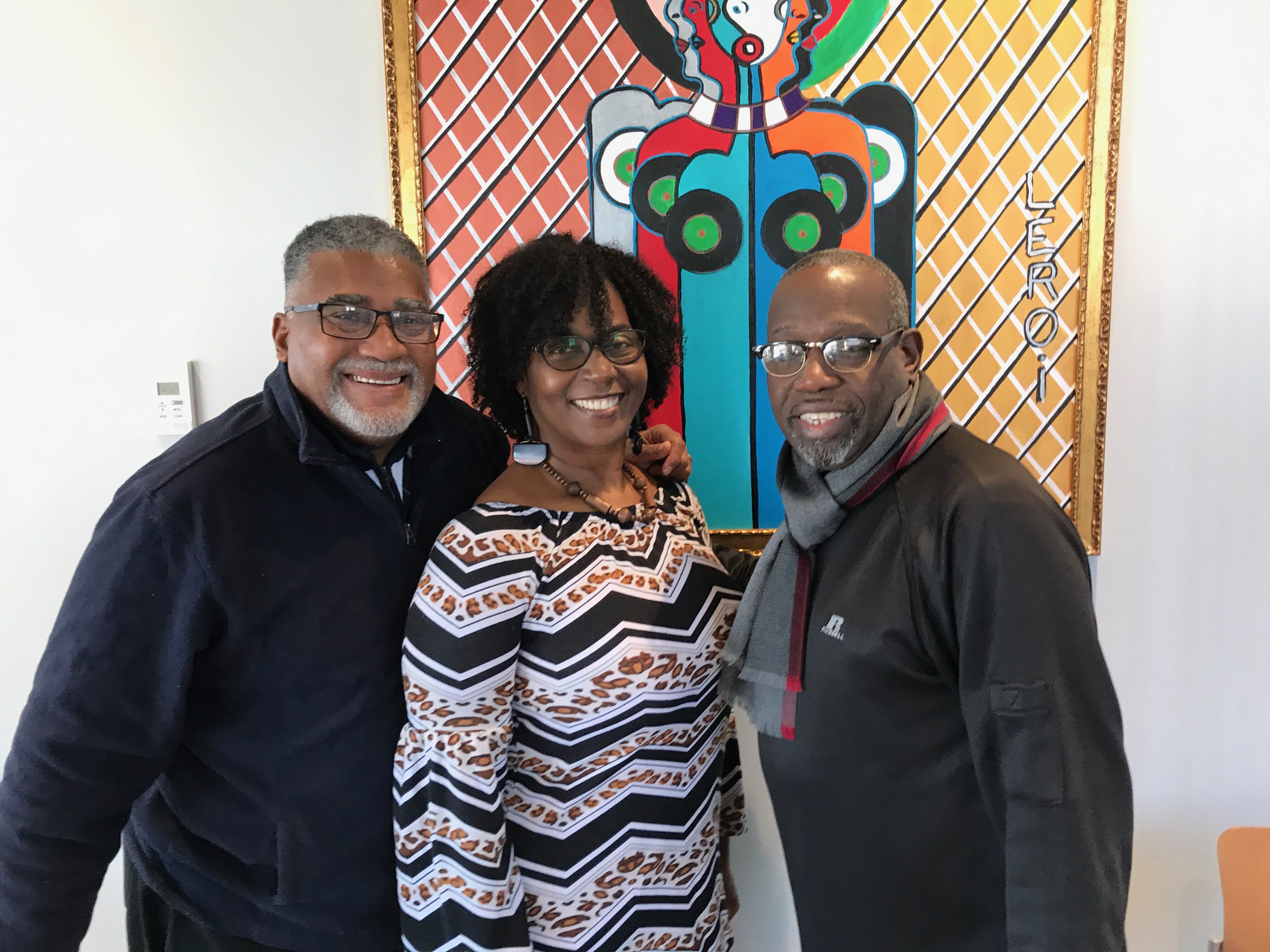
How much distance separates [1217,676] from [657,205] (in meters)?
1.94

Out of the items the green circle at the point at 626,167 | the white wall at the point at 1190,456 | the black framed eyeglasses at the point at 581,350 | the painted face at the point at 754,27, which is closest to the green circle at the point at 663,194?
the green circle at the point at 626,167

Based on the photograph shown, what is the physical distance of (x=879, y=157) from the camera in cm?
170

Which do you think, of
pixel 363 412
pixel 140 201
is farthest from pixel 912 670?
pixel 140 201

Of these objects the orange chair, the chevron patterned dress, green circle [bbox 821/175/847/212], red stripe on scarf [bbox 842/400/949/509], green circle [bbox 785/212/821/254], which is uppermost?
green circle [bbox 821/175/847/212]

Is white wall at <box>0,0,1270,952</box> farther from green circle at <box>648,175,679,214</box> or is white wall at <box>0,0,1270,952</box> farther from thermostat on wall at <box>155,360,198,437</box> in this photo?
green circle at <box>648,175,679,214</box>

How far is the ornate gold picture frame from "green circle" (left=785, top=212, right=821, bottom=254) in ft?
0.27

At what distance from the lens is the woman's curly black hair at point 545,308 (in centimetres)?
131

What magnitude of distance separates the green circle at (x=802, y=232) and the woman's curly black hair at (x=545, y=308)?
1.26ft

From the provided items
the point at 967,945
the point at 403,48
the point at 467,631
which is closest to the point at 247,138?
the point at 403,48

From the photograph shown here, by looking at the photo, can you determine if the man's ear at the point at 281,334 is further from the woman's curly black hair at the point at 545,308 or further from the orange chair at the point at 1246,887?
the orange chair at the point at 1246,887

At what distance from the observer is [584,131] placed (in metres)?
1.74

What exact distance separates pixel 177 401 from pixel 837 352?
1645mm

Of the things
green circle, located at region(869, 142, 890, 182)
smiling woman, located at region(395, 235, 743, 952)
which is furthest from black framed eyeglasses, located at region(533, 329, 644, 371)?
green circle, located at region(869, 142, 890, 182)

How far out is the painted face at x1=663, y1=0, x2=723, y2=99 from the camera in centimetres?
169
